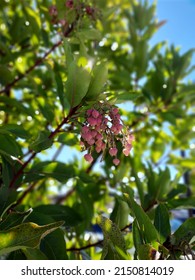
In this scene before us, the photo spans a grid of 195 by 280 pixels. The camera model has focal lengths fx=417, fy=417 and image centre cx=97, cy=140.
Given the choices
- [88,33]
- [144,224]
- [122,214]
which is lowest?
[144,224]

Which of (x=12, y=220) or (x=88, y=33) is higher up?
(x=88, y=33)

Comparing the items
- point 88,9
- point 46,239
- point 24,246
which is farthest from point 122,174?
point 24,246

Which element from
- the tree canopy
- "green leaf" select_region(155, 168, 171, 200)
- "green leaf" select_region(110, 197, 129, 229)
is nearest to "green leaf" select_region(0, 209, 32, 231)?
the tree canopy

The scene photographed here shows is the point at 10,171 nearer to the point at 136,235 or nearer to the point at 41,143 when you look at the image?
the point at 41,143

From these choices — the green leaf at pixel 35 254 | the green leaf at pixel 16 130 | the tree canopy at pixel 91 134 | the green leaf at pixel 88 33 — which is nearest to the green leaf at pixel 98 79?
the tree canopy at pixel 91 134

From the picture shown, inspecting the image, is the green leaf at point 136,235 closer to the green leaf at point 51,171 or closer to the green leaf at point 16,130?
the green leaf at point 16,130

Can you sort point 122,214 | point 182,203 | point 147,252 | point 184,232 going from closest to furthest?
point 147,252, point 184,232, point 122,214, point 182,203

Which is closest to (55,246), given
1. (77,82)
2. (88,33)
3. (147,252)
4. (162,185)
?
(147,252)
